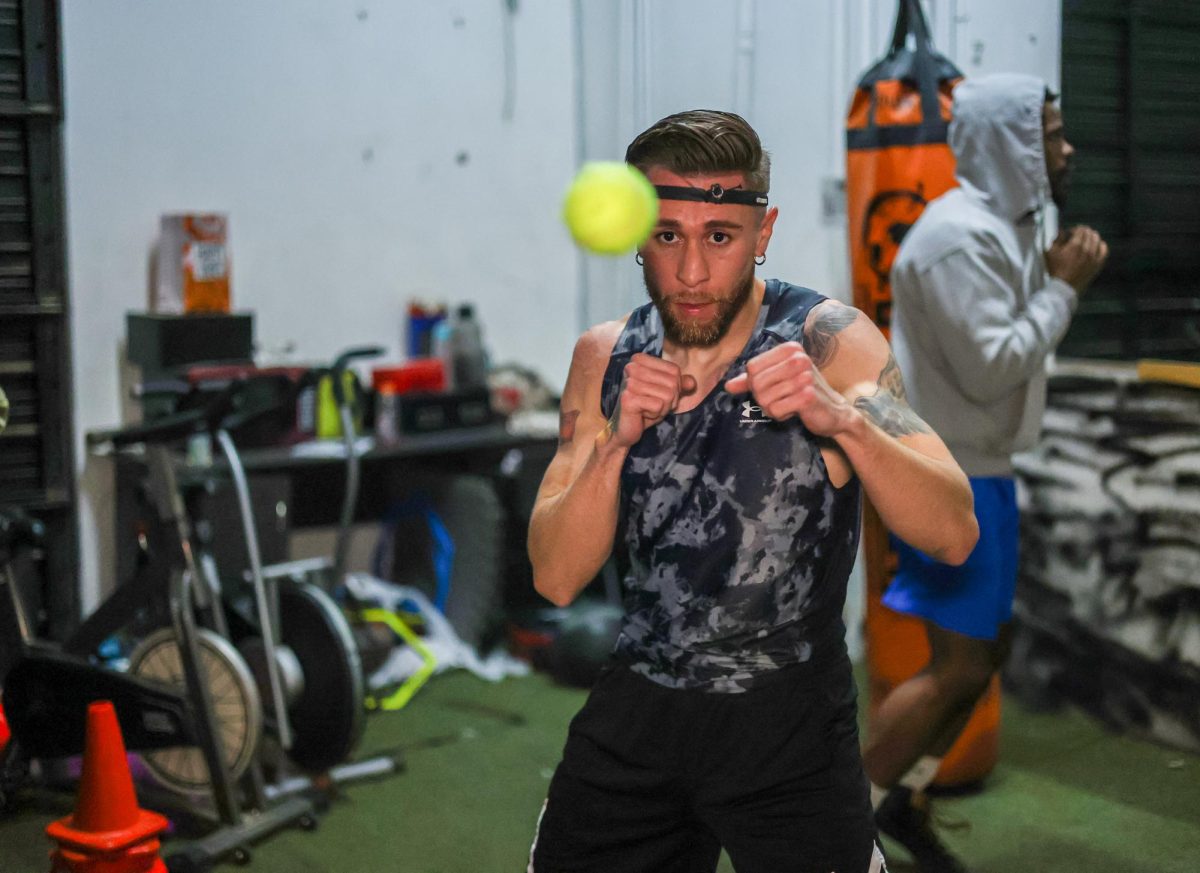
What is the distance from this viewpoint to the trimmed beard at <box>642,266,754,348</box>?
1.76 metres

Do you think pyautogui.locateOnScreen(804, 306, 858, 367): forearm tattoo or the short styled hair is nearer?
the short styled hair

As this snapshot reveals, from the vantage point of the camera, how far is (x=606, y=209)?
152 cm

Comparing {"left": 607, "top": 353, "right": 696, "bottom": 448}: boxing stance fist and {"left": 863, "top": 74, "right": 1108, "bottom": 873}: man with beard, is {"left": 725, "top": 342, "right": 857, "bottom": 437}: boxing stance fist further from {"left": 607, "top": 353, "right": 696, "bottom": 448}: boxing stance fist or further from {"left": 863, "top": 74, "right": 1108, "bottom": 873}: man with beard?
{"left": 863, "top": 74, "right": 1108, "bottom": 873}: man with beard

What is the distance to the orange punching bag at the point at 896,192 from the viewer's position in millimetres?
3498

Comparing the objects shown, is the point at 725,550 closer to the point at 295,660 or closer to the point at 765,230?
the point at 765,230

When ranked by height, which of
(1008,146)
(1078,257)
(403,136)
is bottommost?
(1078,257)

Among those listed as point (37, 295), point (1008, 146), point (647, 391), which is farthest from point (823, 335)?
point (37, 295)

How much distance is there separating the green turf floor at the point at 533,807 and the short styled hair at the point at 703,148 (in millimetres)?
1907

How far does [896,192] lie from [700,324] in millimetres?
1949

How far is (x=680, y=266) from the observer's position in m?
1.74

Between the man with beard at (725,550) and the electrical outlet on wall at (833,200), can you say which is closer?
the man with beard at (725,550)

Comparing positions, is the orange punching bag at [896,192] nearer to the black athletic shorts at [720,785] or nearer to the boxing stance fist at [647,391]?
the black athletic shorts at [720,785]

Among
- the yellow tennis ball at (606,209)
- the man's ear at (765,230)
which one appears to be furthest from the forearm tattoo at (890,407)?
the yellow tennis ball at (606,209)

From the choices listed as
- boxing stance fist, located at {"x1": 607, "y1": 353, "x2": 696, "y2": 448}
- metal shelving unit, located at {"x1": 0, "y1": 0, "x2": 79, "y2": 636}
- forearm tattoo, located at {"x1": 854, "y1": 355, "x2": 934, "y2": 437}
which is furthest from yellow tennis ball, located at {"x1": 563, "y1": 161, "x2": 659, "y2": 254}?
metal shelving unit, located at {"x1": 0, "y1": 0, "x2": 79, "y2": 636}
